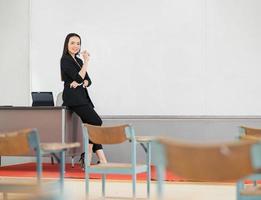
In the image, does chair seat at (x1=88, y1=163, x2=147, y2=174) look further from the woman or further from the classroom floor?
the woman

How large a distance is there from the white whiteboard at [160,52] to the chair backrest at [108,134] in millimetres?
3196

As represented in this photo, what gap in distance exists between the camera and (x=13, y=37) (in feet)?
28.4

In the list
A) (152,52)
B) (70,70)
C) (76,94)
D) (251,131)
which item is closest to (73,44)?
(70,70)

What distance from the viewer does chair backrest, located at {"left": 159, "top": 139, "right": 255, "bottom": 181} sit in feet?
7.78

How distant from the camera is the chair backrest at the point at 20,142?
10.5ft

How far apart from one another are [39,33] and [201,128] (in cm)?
278

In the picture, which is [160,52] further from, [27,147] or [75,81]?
[27,147]

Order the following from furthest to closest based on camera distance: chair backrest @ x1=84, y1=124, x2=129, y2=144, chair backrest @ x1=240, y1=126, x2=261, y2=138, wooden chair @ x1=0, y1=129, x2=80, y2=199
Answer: chair backrest @ x1=84, y1=124, x2=129, y2=144 → chair backrest @ x1=240, y1=126, x2=261, y2=138 → wooden chair @ x1=0, y1=129, x2=80, y2=199

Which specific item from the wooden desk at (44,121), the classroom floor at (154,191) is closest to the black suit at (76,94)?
the wooden desk at (44,121)

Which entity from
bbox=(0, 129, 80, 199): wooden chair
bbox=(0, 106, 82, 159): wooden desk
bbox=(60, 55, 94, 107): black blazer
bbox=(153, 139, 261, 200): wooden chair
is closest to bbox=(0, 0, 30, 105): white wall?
bbox=(0, 106, 82, 159): wooden desk

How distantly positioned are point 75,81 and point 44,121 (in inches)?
26.0

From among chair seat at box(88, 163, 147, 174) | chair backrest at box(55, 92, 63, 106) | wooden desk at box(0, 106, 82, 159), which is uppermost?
chair backrest at box(55, 92, 63, 106)

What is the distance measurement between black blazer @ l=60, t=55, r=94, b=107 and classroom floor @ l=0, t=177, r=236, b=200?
981 millimetres

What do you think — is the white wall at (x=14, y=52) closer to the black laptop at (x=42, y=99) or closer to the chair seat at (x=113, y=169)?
the black laptop at (x=42, y=99)
